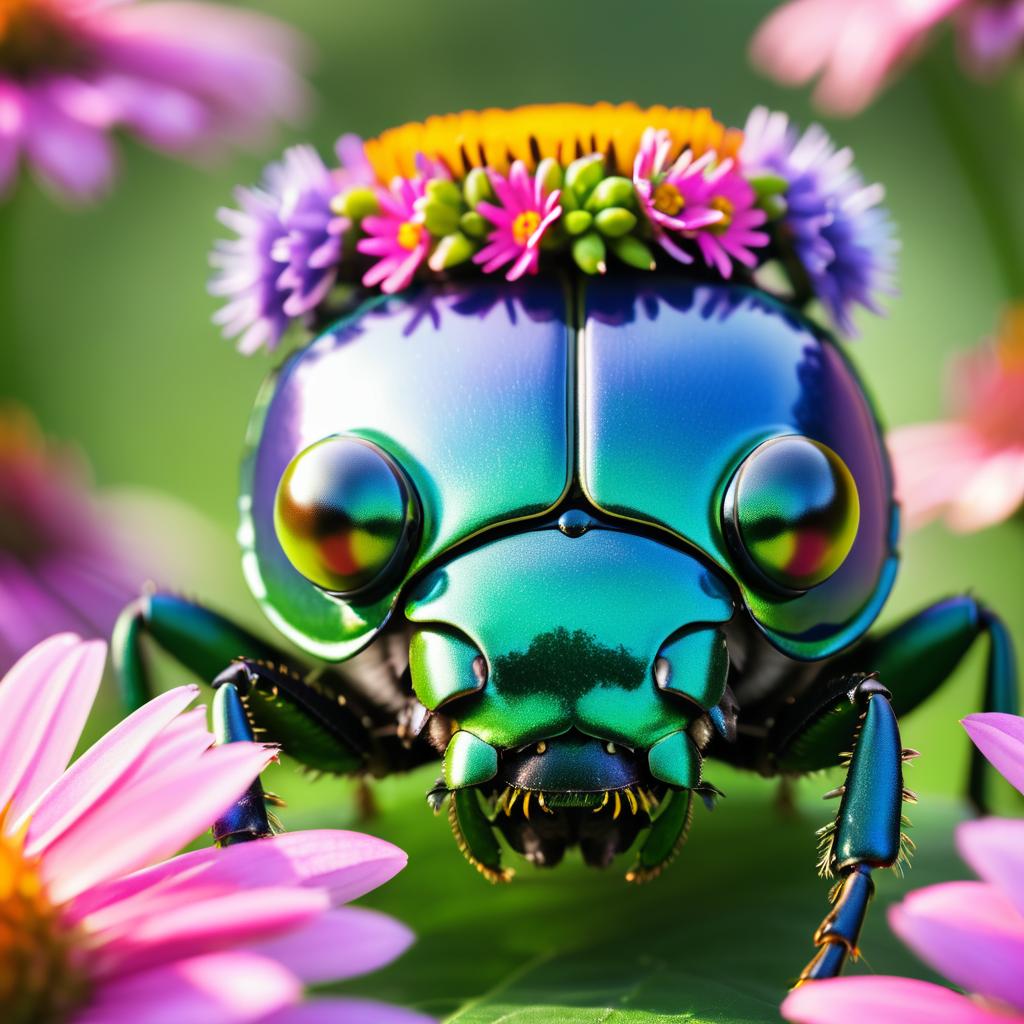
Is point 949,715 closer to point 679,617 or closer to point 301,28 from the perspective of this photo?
point 679,617

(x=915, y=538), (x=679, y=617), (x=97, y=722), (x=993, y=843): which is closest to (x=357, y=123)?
→ (x=915, y=538)

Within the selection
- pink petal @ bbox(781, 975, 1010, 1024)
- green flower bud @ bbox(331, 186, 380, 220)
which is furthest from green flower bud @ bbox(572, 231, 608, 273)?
pink petal @ bbox(781, 975, 1010, 1024)

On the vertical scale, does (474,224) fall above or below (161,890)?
above

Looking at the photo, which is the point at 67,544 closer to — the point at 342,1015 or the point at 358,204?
the point at 358,204

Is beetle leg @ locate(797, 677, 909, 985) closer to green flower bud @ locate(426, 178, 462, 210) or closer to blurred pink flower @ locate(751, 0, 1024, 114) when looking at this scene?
green flower bud @ locate(426, 178, 462, 210)

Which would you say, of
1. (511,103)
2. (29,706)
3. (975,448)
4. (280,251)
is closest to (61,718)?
(29,706)
